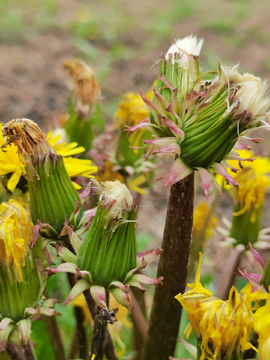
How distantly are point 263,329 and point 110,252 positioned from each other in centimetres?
26

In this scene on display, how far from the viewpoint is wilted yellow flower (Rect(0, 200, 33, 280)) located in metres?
0.63

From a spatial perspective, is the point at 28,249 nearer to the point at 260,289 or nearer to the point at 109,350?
the point at 109,350

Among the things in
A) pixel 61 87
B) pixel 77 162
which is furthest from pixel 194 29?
pixel 77 162

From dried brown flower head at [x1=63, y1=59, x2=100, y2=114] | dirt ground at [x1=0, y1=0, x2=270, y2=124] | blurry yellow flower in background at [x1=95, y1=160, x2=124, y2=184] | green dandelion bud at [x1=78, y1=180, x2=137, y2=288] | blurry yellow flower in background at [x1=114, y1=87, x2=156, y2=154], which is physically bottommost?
green dandelion bud at [x1=78, y1=180, x2=137, y2=288]

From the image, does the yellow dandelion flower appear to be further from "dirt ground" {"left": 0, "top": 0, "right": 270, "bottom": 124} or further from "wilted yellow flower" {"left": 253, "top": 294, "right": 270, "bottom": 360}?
"dirt ground" {"left": 0, "top": 0, "right": 270, "bottom": 124}

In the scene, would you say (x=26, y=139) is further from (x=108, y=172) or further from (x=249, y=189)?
(x=249, y=189)

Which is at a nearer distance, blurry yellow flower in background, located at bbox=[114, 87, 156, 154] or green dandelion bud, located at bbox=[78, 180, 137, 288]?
green dandelion bud, located at bbox=[78, 180, 137, 288]

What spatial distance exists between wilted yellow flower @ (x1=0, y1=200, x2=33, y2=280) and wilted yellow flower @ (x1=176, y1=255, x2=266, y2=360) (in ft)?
0.86

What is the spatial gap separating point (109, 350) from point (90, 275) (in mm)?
198

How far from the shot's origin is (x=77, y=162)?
0.79 meters

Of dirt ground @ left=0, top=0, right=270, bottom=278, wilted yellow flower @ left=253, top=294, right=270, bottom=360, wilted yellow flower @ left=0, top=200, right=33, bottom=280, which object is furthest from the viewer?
dirt ground @ left=0, top=0, right=270, bottom=278

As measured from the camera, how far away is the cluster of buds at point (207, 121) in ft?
1.97

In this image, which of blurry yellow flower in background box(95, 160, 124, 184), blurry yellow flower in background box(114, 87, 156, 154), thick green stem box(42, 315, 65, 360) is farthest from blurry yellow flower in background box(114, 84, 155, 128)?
thick green stem box(42, 315, 65, 360)

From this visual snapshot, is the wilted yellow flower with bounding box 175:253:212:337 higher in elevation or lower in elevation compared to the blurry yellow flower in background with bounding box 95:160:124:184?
lower
